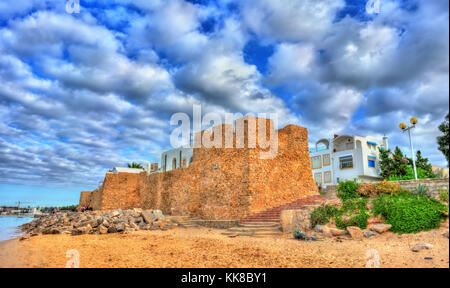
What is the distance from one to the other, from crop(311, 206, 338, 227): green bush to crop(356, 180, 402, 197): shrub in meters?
1.36

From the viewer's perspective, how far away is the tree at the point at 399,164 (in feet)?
84.6

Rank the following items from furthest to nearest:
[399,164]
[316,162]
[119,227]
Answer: [316,162] → [399,164] → [119,227]

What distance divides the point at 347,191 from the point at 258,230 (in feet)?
13.1

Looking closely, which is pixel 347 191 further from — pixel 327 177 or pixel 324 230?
pixel 327 177

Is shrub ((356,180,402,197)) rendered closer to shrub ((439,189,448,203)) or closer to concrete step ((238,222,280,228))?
shrub ((439,189,448,203))

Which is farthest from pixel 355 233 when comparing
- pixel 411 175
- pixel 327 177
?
pixel 327 177

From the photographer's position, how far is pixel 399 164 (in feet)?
86.2

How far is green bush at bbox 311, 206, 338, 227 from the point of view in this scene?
976 cm

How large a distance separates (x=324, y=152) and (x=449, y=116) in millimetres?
28678

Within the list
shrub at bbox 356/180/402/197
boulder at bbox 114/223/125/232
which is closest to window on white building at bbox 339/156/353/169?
shrub at bbox 356/180/402/197
